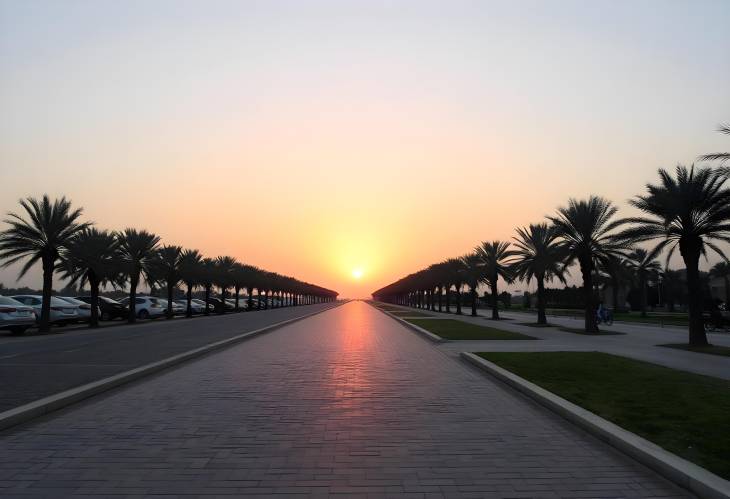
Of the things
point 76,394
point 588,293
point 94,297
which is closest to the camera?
point 76,394

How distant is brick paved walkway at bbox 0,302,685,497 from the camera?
536cm

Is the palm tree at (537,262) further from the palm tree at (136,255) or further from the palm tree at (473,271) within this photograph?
the palm tree at (136,255)

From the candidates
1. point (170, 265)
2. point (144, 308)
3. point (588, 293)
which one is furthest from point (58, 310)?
point (588, 293)

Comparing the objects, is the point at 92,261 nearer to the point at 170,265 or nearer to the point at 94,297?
the point at 94,297

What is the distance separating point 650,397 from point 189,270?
42.8 metres

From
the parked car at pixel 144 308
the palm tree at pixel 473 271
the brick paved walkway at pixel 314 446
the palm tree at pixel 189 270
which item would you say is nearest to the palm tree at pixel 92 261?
the parked car at pixel 144 308

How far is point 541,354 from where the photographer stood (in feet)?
52.3

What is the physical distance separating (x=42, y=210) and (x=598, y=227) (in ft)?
84.8

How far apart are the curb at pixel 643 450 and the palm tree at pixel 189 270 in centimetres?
4101

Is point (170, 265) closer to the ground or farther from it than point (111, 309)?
farther from it

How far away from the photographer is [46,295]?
1101 inches

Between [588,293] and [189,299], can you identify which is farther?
[189,299]

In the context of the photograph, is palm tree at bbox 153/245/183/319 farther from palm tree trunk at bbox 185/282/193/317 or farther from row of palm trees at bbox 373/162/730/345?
row of palm trees at bbox 373/162/730/345

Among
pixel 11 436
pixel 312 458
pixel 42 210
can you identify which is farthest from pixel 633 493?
pixel 42 210
